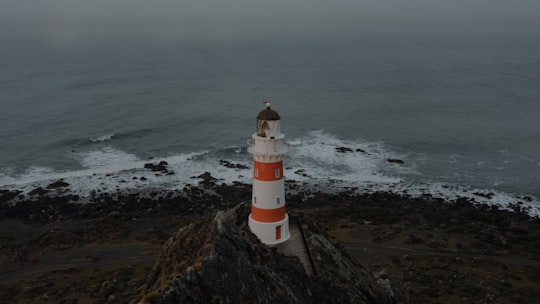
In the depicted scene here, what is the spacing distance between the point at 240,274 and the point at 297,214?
33.2ft

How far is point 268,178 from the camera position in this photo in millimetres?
18094

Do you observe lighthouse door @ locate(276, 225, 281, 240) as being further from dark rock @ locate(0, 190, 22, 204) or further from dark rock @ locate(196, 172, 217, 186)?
dark rock @ locate(0, 190, 22, 204)

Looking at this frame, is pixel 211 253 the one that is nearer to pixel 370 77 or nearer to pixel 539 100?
pixel 539 100

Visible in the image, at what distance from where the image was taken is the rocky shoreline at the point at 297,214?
26.0 meters

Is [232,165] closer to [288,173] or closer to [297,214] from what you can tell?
[288,173]

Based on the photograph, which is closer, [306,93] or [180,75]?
[306,93]

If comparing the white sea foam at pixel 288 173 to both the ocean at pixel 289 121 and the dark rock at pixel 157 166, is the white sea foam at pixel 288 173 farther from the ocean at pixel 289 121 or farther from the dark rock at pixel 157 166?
the dark rock at pixel 157 166

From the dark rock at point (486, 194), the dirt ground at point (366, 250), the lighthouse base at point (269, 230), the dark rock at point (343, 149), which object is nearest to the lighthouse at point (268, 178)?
the lighthouse base at point (269, 230)

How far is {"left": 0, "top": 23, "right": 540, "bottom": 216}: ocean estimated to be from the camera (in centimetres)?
4906

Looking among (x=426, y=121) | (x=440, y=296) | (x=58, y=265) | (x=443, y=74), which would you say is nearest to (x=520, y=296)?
(x=440, y=296)

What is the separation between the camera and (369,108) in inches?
3012

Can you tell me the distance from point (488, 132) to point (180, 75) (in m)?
66.0

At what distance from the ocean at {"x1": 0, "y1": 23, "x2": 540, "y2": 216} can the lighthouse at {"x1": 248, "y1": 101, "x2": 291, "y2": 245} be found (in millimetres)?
28967

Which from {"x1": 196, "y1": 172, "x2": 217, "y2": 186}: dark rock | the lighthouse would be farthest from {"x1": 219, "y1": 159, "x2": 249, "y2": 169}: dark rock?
the lighthouse
